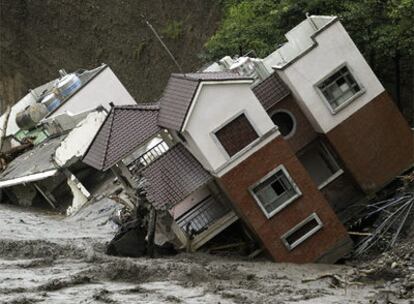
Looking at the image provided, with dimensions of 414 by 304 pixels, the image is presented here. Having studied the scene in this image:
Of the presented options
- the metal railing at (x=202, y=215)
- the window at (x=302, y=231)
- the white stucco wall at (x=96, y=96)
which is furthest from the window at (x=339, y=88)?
the white stucco wall at (x=96, y=96)

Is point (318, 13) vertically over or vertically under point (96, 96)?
under

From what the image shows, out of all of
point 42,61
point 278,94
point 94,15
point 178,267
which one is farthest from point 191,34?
point 178,267

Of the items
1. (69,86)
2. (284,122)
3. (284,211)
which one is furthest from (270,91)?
(69,86)

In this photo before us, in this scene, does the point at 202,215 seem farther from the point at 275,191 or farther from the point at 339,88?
the point at 339,88

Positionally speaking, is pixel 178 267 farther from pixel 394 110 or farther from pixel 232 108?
pixel 394 110

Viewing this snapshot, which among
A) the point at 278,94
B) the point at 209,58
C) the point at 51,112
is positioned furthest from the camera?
the point at 51,112

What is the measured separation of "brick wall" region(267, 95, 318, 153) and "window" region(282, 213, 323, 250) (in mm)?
3452

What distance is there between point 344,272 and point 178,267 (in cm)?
496

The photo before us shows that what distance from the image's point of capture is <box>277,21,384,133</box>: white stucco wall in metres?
26.6

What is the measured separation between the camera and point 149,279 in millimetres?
20859

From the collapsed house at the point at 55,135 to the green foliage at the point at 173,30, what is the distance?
10.7m

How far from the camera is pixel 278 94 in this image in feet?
89.5

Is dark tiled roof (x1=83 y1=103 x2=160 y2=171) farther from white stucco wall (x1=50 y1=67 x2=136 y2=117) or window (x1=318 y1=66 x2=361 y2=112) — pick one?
white stucco wall (x1=50 y1=67 x2=136 y2=117)

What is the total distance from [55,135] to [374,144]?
854 inches
